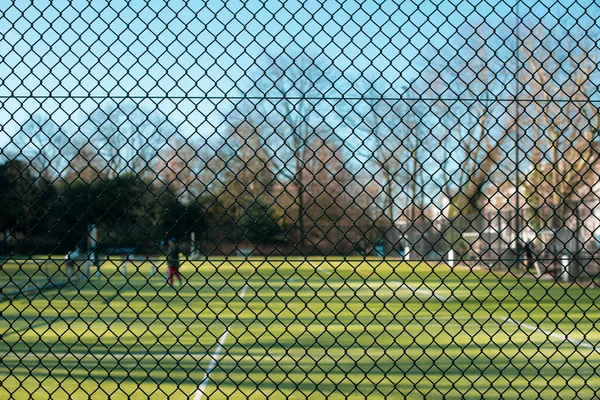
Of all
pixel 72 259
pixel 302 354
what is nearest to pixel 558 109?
pixel 302 354

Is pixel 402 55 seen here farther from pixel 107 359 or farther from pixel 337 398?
pixel 107 359

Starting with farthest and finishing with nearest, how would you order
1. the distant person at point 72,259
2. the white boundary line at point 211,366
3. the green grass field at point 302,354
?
the white boundary line at point 211,366 < the green grass field at point 302,354 < the distant person at point 72,259

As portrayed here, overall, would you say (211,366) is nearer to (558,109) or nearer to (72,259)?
(72,259)

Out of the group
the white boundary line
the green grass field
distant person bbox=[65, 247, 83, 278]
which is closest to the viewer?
distant person bbox=[65, 247, 83, 278]

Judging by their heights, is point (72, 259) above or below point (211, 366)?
above

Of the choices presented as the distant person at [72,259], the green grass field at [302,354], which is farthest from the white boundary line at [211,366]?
the distant person at [72,259]

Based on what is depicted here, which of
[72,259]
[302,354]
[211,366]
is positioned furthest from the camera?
[302,354]

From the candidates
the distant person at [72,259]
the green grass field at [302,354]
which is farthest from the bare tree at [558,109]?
the distant person at [72,259]

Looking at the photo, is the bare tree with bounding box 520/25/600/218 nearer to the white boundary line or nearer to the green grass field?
the green grass field

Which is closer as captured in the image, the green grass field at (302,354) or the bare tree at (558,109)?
the bare tree at (558,109)

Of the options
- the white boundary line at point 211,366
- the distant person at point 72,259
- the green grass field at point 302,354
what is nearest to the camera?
the distant person at point 72,259

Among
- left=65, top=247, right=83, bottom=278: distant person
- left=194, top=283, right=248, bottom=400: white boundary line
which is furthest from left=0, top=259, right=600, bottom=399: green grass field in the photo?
left=65, top=247, right=83, bottom=278: distant person

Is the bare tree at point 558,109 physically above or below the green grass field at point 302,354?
above

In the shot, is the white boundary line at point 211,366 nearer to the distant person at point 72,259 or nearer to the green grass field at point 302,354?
the green grass field at point 302,354
